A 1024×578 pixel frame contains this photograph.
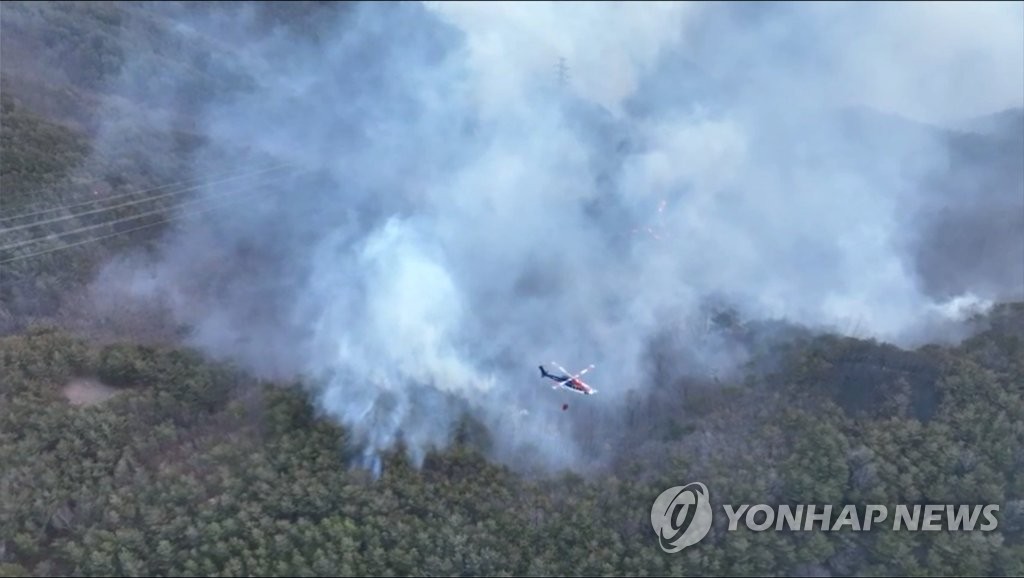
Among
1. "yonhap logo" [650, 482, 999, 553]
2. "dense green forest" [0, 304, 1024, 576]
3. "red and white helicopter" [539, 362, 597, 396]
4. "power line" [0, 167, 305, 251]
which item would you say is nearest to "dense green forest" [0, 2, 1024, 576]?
"dense green forest" [0, 304, 1024, 576]

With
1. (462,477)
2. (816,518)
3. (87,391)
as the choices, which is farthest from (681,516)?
(87,391)

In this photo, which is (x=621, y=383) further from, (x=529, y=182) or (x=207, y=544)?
(x=207, y=544)

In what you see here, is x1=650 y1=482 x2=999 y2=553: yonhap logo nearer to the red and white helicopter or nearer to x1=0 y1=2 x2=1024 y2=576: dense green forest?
x1=0 y1=2 x2=1024 y2=576: dense green forest

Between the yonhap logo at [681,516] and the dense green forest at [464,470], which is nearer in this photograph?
the dense green forest at [464,470]

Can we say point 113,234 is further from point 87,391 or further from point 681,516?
point 681,516

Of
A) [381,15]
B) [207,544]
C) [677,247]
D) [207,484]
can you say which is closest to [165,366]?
[207,484]

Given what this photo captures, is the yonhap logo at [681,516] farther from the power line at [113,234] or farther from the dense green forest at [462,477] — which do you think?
the power line at [113,234]

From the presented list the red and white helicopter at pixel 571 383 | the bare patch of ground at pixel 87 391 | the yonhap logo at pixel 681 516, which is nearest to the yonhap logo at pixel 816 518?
the yonhap logo at pixel 681 516
